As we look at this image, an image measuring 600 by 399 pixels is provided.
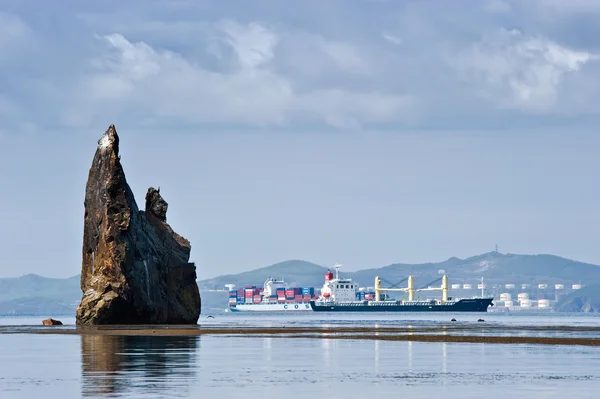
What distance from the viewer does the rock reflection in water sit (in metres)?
40.0

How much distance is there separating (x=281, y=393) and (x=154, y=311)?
319 feet

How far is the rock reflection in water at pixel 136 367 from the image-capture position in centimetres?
4000

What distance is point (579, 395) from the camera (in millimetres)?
38219

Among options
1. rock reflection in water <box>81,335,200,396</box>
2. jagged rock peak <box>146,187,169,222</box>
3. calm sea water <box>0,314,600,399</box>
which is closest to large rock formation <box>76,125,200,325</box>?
jagged rock peak <box>146,187,169,222</box>

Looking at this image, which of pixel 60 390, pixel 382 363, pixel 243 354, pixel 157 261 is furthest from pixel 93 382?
pixel 157 261

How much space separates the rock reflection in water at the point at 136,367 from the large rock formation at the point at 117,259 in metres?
54.7

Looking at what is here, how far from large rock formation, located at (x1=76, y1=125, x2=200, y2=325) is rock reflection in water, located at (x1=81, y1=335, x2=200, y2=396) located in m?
54.7

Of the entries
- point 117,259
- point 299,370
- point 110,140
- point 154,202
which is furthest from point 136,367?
point 154,202

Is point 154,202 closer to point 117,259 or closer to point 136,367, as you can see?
point 117,259

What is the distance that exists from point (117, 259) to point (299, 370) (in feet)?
272

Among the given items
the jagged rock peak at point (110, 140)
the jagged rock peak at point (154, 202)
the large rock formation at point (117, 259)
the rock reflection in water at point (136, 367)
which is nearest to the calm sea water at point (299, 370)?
the rock reflection in water at point (136, 367)

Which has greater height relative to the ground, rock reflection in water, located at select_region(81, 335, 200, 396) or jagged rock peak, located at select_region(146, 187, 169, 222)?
jagged rock peak, located at select_region(146, 187, 169, 222)

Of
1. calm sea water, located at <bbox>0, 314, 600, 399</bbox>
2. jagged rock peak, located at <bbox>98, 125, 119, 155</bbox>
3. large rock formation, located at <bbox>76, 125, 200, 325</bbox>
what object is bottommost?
calm sea water, located at <bbox>0, 314, 600, 399</bbox>

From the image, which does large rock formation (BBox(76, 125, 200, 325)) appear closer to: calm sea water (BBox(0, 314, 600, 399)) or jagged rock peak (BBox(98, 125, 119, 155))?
jagged rock peak (BBox(98, 125, 119, 155))
